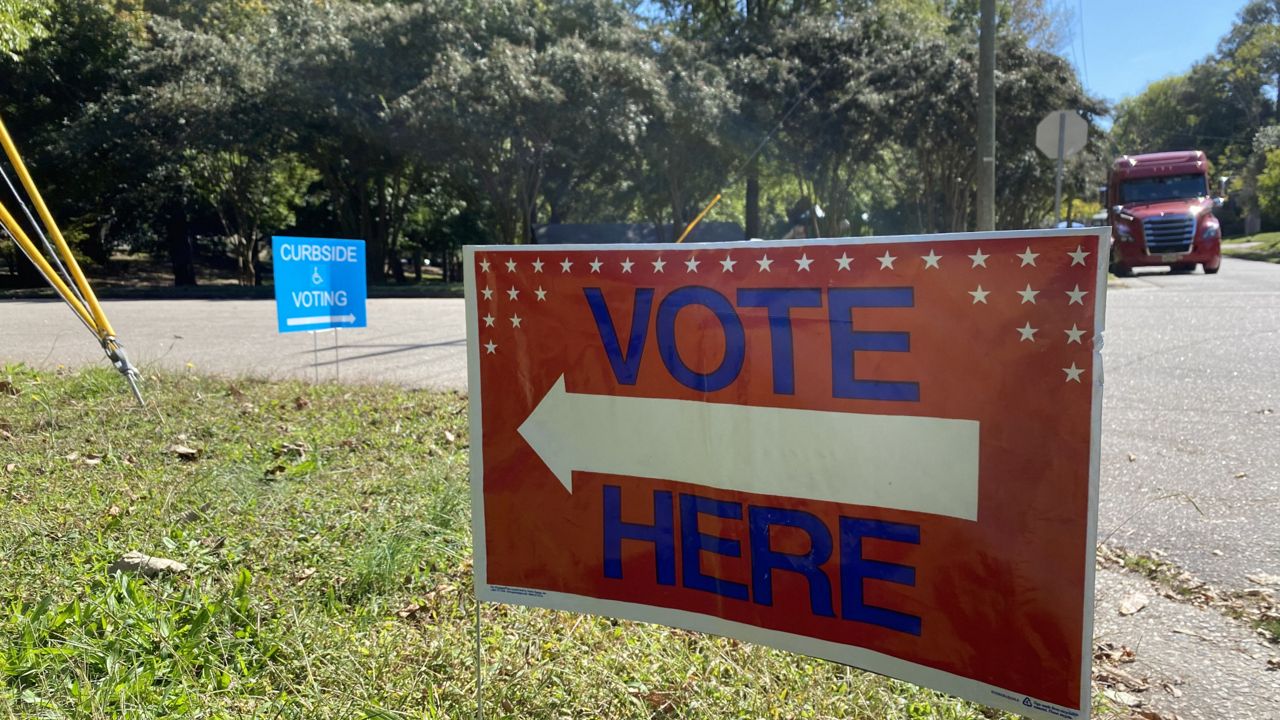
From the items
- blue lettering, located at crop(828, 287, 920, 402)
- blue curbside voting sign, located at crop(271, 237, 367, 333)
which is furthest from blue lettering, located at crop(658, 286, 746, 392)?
blue curbside voting sign, located at crop(271, 237, 367, 333)

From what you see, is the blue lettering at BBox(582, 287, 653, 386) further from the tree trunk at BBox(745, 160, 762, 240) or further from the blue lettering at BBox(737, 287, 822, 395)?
the tree trunk at BBox(745, 160, 762, 240)

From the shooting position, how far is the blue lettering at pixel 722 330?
2.27 meters

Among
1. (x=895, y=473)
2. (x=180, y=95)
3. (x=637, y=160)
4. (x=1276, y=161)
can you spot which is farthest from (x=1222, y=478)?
(x=1276, y=161)

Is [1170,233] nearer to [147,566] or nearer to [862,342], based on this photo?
[862,342]

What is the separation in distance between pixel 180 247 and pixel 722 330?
38.6 metres

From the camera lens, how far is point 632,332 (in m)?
2.40

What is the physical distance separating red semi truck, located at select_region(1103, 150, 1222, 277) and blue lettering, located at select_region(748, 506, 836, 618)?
25.1 metres

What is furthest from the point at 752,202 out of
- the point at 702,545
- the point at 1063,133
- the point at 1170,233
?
the point at 702,545

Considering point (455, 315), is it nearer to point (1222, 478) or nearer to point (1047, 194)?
point (1222, 478)

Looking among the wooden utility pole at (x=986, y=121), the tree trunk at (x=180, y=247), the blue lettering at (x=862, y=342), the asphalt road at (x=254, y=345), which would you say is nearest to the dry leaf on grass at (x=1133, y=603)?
the blue lettering at (x=862, y=342)

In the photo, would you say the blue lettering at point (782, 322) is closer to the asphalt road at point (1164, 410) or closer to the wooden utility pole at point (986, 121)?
the asphalt road at point (1164, 410)

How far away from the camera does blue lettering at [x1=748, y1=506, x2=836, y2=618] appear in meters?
2.19

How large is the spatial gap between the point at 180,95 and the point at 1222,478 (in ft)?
88.6

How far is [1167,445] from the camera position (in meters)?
6.10
